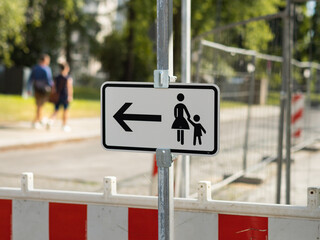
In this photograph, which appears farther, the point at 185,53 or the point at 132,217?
the point at 185,53

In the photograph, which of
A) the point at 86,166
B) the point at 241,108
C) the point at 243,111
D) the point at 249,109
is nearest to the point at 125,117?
the point at 241,108

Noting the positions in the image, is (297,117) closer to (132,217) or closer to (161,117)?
(132,217)

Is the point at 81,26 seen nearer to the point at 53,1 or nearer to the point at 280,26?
the point at 53,1

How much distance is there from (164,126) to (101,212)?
121cm

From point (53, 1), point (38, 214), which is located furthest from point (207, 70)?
point (53, 1)

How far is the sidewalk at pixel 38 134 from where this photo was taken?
1407 cm

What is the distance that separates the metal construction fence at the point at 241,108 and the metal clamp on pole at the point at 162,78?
4467 millimetres

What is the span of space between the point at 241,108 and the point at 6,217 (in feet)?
20.1

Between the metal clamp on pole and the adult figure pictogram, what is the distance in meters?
0.09

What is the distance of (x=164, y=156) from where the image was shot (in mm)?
3242

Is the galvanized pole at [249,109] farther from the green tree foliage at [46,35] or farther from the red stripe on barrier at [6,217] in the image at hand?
the green tree foliage at [46,35]

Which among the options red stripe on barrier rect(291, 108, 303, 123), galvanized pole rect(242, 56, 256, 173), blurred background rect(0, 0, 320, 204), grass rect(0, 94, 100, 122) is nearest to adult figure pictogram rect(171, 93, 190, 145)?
blurred background rect(0, 0, 320, 204)

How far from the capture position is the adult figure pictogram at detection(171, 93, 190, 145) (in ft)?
10.7

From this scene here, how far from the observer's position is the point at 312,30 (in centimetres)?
776
